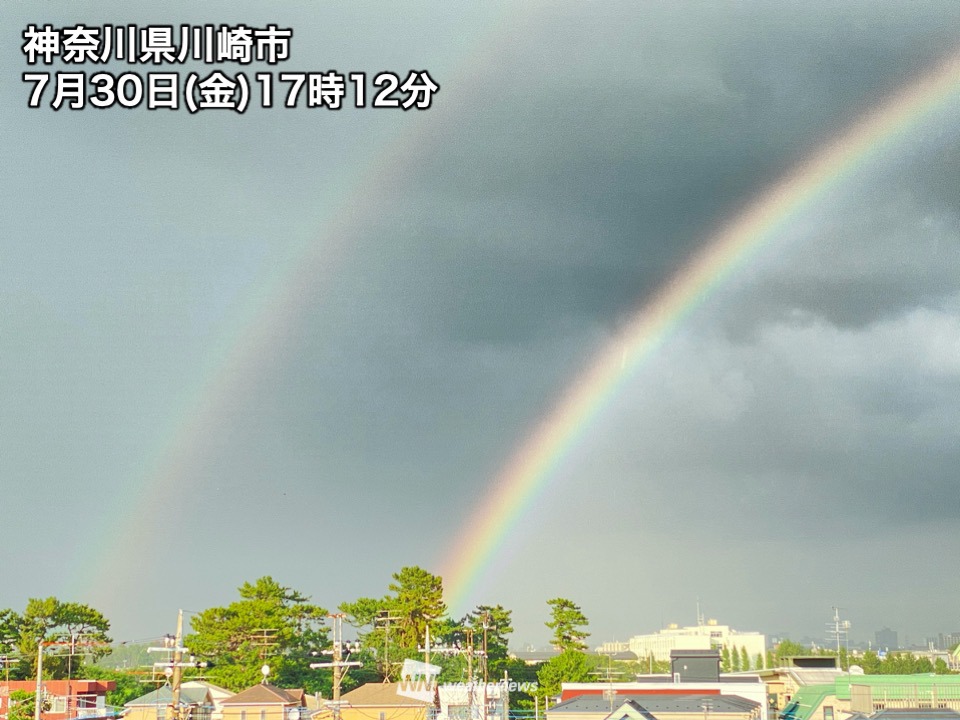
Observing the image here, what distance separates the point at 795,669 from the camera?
100625mm

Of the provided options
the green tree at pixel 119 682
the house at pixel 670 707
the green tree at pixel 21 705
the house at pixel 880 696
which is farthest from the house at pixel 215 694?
the house at pixel 880 696

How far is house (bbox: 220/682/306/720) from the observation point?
7296 centimetres

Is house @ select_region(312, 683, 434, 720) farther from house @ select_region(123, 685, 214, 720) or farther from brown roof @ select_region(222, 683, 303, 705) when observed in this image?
house @ select_region(123, 685, 214, 720)

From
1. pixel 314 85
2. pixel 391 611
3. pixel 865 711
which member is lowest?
pixel 865 711

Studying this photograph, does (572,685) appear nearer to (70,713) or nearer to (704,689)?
(704,689)

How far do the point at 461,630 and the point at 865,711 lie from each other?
56.6 m

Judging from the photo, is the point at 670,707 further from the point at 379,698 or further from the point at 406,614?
the point at 406,614

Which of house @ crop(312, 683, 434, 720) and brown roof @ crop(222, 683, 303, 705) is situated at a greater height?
brown roof @ crop(222, 683, 303, 705)

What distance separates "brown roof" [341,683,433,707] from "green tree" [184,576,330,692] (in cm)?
1927

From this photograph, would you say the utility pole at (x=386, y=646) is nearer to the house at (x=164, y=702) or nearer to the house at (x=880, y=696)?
the house at (x=164, y=702)

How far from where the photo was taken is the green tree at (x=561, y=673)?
100625 millimetres

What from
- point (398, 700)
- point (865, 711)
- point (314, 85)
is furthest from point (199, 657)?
point (314, 85)

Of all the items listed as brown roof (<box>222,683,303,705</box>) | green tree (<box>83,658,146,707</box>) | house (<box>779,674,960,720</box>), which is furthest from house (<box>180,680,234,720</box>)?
house (<box>779,674,960,720</box>)

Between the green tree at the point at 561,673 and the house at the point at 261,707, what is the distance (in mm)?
32056
